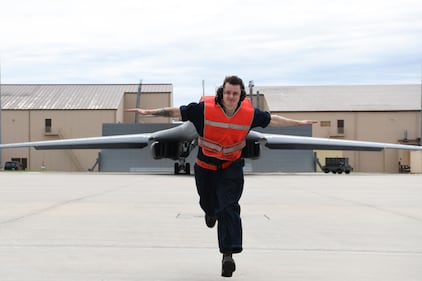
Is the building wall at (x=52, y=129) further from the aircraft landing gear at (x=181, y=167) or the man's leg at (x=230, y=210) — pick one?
the man's leg at (x=230, y=210)

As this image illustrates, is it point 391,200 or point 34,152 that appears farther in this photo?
point 34,152

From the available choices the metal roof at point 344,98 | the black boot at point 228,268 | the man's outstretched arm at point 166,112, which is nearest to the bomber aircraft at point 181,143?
the man's outstretched arm at point 166,112

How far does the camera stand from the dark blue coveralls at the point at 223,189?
518 cm

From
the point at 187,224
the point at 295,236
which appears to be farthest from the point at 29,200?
the point at 295,236

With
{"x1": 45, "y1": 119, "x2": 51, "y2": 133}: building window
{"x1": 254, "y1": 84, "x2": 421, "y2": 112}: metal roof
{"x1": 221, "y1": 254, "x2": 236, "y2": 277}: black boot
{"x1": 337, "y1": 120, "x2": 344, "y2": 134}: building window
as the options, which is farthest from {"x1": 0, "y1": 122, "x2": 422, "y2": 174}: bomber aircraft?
{"x1": 254, "y1": 84, "x2": 421, "y2": 112}: metal roof

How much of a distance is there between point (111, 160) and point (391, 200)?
3392cm

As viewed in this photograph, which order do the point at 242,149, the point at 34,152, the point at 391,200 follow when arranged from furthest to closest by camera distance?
the point at 34,152
the point at 391,200
the point at 242,149

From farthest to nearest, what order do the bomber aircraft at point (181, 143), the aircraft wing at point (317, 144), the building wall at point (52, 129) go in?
the building wall at point (52, 129), the aircraft wing at point (317, 144), the bomber aircraft at point (181, 143)

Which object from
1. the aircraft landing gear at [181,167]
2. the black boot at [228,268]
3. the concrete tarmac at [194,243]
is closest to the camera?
the black boot at [228,268]

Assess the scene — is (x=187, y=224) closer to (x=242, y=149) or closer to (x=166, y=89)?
(x=242, y=149)

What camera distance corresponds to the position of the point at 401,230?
25.1 ft

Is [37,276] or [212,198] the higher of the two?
[212,198]

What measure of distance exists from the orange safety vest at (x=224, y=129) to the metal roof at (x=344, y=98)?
50023 millimetres

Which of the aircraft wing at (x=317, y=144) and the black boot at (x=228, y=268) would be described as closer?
the black boot at (x=228, y=268)
